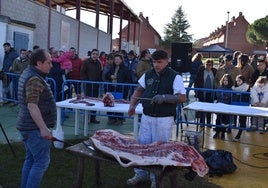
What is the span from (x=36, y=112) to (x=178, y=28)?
250ft

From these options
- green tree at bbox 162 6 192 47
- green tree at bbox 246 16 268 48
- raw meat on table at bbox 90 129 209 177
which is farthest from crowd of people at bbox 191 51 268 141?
green tree at bbox 162 6 192 47

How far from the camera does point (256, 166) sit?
6781mm

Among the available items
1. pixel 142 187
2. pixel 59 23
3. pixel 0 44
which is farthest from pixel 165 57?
pixel 59 23

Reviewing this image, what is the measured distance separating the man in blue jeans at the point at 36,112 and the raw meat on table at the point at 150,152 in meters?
0.63

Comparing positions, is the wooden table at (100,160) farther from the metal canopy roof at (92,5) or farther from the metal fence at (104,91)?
the metal canopy roof at (92,5)

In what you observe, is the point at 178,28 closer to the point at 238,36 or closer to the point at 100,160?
the point at 238,36

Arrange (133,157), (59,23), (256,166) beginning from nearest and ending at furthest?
1. (133,157)
2. (256,166)
3. (59,23)

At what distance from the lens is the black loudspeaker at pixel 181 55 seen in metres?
14.1

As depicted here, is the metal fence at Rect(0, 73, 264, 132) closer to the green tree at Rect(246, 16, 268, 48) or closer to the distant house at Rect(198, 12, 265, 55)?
the green tree at Rect(246, 16, 268, 48)

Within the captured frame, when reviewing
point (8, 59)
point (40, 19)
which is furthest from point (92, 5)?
point (8, 59)

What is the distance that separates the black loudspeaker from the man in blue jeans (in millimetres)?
10170

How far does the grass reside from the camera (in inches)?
214

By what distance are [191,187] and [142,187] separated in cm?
69

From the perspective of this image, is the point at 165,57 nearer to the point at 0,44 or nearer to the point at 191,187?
the point at 191,187
